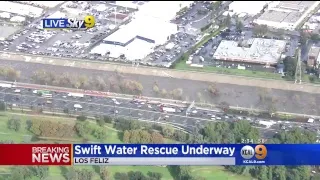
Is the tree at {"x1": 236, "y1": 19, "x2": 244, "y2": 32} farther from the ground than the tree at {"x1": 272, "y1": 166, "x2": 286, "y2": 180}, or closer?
farther from the ground

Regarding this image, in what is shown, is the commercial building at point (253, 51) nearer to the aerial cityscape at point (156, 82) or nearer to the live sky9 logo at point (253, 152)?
the aerial cityscape at point (156, 82)

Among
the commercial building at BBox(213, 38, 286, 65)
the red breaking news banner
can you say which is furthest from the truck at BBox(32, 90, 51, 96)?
the red breaking news banner

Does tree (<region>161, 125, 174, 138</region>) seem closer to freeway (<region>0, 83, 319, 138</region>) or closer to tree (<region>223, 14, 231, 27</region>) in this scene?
freeway (<region>0, 83, 319, 138</region>)

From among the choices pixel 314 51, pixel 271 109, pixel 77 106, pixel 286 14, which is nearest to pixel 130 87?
pixel 77 106

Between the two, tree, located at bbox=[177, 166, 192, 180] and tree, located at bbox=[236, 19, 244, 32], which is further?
tree, located at bbox=[236, 19, 244, 32]

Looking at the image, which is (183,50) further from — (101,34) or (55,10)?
(55,10)

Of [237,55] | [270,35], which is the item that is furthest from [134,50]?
[270,35]

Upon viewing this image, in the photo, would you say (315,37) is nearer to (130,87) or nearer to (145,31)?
(145,31)
